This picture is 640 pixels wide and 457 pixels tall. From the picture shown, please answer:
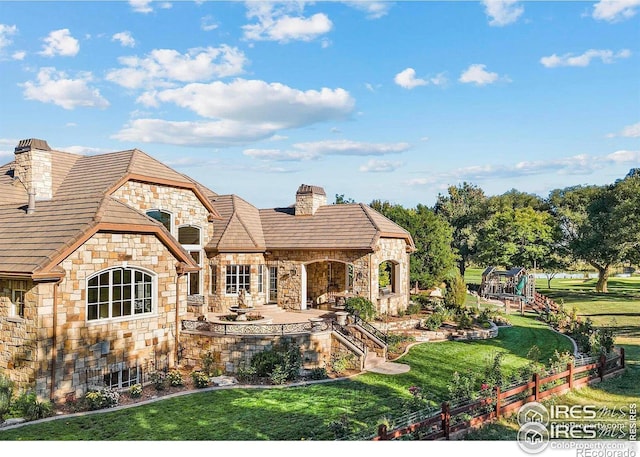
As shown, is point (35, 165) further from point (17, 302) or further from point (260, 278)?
point (260, 278)

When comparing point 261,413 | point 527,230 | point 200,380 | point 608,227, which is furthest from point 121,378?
point 527,230

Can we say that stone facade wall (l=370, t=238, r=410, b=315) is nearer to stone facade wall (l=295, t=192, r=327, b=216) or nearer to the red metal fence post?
stone facade wall (l=295, t=192, r=327, b=216)

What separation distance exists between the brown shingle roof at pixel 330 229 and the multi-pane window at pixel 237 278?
183 centimetres

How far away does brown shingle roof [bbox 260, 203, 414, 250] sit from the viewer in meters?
23.7

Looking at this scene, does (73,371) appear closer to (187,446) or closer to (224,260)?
(187,446)

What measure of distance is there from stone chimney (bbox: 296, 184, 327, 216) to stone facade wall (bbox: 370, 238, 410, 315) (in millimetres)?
4489

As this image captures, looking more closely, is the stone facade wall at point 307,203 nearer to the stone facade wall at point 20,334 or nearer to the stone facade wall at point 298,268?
the stone facade wall at point 298,268

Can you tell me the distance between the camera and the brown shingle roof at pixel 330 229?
23.7 metres

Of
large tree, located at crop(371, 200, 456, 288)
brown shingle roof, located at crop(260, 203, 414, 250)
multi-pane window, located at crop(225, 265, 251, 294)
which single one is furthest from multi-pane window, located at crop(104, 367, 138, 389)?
large tree, located at crop(371, 200, 456, 288)

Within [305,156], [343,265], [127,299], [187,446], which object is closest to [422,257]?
[343,265]

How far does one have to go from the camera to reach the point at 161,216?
68.9 ft

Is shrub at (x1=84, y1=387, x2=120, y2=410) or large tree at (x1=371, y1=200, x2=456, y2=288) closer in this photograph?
shrub at (x1=84, y1=387, x2=120, y2=410)

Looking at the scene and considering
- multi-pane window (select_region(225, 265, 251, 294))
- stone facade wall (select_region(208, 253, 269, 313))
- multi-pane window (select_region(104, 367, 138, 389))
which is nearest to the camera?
multi-pane window (select_region(104, 367, 138, 389))

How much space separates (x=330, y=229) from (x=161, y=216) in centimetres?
840
